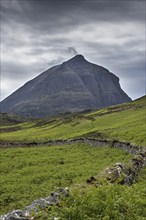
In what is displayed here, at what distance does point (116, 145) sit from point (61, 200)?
1955 inches

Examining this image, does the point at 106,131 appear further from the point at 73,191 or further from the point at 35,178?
the point at 73,191

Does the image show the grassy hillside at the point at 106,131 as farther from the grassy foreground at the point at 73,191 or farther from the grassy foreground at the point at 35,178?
the grassy foreground at the point at 35,178

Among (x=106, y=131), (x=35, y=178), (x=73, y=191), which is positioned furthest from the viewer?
(x=106, y=131)

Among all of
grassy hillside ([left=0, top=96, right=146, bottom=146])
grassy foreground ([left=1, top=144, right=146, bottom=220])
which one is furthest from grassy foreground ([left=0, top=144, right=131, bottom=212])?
grassy hillside ([left=0, top=96, right=146, bottom=146])

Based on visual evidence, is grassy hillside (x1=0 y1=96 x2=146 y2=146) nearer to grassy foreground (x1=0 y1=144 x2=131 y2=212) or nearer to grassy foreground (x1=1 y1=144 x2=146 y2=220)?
grassy foreground (x1=1 y1=144 x2=146 y2=220)

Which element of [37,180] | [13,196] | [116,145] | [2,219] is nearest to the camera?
[2,219]

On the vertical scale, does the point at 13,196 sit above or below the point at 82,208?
below

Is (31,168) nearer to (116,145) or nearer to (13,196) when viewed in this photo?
(13,196)

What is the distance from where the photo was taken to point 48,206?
16.4 metres

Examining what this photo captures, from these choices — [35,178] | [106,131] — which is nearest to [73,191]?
[35,178]

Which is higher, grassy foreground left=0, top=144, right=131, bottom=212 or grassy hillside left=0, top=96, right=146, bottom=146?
grassy hillside left=0, top=96, right=146, bottom=146

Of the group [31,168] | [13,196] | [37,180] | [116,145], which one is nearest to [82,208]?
[13,196]

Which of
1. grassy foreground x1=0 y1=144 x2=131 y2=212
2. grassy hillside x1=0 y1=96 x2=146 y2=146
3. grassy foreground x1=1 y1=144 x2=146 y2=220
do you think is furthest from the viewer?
grassy hillside x1=0 y1=96 x2=146 y2=146

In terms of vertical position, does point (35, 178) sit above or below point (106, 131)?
below
